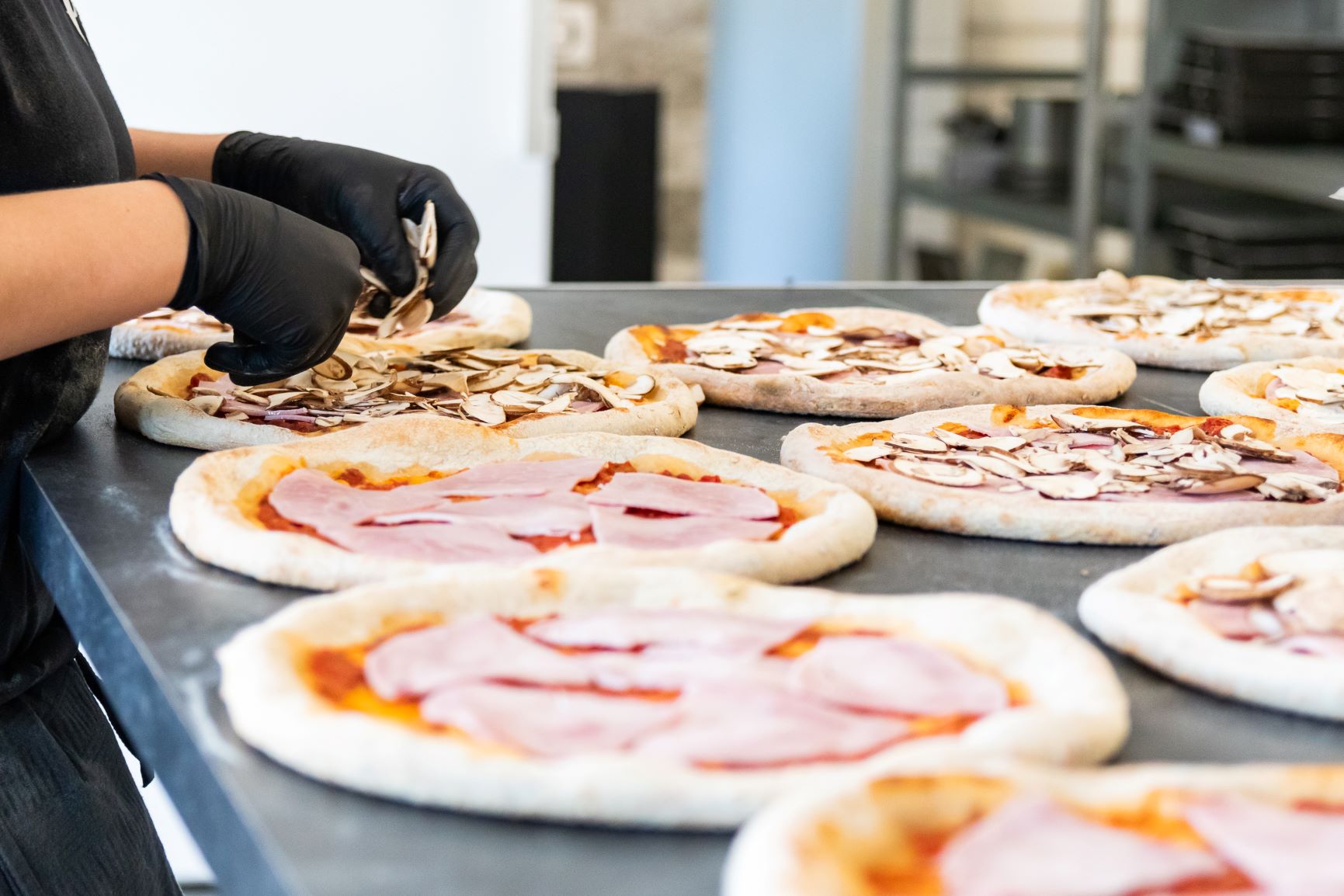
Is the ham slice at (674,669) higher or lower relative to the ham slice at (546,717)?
higher

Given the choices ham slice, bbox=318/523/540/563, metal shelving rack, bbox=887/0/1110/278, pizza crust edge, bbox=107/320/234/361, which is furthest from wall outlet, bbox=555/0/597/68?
ham slice, bbox=318/523/540/563

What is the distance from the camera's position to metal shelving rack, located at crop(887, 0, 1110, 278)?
414cm

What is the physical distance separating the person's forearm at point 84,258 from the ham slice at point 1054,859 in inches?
28.1

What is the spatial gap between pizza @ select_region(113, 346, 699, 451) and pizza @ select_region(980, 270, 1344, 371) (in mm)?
602

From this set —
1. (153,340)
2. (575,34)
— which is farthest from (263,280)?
(575,34)

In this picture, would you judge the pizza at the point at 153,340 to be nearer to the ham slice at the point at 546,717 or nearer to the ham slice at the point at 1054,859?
the ham slice at the point at 546,717

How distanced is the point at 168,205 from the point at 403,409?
0.31m

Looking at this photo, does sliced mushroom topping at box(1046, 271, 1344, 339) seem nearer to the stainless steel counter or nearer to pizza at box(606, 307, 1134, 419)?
pizza at box(606, 307, 1134, 419)

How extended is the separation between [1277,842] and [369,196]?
1.08m

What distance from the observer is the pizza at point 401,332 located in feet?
5.16

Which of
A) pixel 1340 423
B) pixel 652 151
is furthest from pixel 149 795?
pixel 652 151

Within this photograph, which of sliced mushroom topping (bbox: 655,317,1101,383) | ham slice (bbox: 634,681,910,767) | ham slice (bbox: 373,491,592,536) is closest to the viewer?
ham slice (bbox: 634,681,910,767)

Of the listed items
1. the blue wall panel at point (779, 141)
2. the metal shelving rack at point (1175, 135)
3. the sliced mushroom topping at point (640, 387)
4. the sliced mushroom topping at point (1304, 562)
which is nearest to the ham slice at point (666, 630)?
the sliced mushroom topping at point (1304, 562)

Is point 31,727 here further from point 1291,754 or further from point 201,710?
point 1291,754
